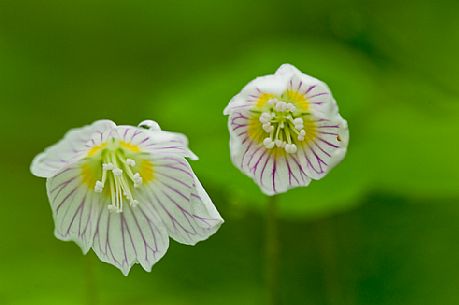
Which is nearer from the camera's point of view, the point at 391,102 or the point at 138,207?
the point at 138,207

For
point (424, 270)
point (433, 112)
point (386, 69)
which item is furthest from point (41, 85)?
point (424, 270)

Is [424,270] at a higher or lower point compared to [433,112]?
lower

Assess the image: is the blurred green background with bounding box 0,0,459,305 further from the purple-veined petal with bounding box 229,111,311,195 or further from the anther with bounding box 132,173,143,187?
the purple-veined petal with bounding box 229,111,311,195

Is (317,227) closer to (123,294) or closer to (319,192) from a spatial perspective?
(319,192)

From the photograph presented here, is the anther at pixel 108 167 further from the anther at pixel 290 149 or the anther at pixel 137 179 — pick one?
the anther at pixel 290 149

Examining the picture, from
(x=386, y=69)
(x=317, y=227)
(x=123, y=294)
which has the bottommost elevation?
(x=123, y=294)

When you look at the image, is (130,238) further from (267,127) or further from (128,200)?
(267,127)

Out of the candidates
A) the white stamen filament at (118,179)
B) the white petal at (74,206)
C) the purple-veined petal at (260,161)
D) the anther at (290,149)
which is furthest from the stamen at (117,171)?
the anther at (290,149)
